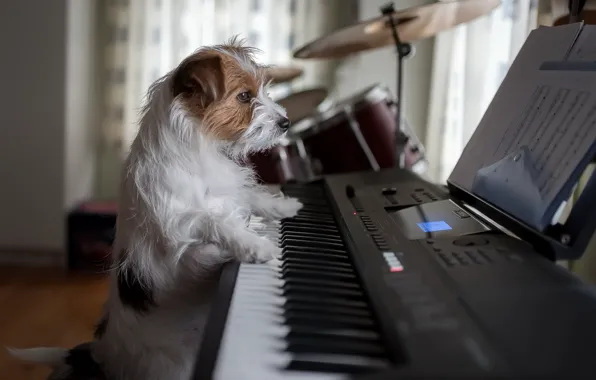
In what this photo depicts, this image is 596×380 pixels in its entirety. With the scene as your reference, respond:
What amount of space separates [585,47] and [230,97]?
2.27 feet

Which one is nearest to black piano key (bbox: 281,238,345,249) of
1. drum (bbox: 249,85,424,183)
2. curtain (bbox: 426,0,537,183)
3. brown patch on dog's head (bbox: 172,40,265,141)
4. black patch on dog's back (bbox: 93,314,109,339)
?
brown patch on dog's head (bbox: 172,40,265,141)

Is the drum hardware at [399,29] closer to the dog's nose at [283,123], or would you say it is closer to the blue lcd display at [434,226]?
the dog's nose at [283,123]

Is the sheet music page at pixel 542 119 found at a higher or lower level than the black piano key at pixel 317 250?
higher

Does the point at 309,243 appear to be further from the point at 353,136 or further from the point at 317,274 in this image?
the point at 353,136

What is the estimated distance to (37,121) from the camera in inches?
135

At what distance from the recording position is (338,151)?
2.48 metres

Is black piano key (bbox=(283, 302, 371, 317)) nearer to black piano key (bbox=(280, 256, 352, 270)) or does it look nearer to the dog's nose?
black piano key (bbox=(280, 256, 352, 270))

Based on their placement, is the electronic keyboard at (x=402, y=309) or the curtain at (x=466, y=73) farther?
the curtain at (x=466, y=73)

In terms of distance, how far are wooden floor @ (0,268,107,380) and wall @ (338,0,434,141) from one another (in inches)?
70.7

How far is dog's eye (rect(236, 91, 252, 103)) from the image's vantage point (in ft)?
4.42

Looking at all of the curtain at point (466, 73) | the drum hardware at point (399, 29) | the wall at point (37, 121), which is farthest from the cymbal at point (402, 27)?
the wall at point (37, 121)

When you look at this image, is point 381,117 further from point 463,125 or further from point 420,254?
point 420,254

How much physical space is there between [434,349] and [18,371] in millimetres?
2036

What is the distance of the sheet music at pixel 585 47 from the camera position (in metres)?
0.98
